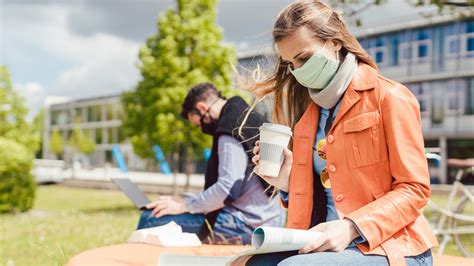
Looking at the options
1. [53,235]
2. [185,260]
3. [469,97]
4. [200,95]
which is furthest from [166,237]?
[469,97]

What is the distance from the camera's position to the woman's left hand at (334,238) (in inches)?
77.3

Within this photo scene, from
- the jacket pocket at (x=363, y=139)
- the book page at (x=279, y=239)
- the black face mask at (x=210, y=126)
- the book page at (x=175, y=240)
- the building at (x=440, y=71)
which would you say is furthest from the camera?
the building at (x=440, y=71)

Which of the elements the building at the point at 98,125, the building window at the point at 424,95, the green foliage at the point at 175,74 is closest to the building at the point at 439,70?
the building window at the point at 424,95

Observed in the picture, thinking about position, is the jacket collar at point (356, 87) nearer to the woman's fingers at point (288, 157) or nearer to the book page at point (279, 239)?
the woman's fingers at point (288, 157)

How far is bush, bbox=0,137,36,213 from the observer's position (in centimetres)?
1558

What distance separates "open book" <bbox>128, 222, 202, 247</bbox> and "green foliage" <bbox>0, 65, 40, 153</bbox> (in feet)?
49.0

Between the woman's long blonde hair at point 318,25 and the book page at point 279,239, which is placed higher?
the woman's long blonde hair at point 318,25

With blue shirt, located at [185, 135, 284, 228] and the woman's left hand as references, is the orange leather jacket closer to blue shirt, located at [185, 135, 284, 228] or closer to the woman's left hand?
the woman's left hand

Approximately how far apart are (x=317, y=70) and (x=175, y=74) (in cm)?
1468

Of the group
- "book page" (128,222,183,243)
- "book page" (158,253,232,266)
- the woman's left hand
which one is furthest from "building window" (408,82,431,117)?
the woman's left hand

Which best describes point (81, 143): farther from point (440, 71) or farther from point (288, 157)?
point (288, 157)

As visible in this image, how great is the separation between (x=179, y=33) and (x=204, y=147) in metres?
3.12

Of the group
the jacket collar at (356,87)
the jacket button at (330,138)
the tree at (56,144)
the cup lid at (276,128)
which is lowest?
the tree at (56,144)

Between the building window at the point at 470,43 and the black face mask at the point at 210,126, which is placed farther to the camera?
the building window at the point at 470,43
